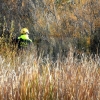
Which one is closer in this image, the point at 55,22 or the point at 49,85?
the point at 49,85

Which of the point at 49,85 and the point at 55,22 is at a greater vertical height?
the point at 55,22

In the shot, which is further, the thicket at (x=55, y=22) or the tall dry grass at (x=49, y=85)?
the thicket at (x=55, y=22)

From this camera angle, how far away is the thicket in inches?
507

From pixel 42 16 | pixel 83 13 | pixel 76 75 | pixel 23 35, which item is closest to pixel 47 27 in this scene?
pixel 42 16

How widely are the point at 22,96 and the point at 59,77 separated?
41 cm

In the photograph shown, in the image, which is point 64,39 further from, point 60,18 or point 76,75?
point 76,75

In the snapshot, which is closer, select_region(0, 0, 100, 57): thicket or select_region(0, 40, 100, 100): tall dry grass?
select_region(0, 40, 100, 100): tall dry grass

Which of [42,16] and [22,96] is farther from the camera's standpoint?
[42,16]

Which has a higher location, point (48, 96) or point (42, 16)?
point (42, 16)

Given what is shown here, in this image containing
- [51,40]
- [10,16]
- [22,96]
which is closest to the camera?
[22,96]

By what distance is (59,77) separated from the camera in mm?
3082

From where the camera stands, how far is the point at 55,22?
13.3 metres

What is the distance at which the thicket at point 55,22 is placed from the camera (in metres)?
12.9

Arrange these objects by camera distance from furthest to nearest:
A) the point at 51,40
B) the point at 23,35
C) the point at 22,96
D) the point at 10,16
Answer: the point at 10,16, the point at 51,40, the point at 23,35, the point at 22,96
